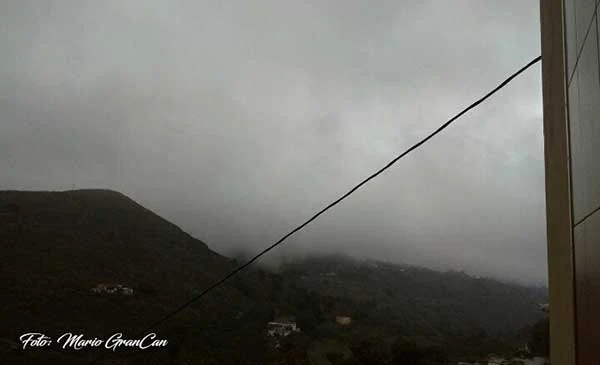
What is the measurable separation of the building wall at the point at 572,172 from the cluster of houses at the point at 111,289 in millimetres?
40312

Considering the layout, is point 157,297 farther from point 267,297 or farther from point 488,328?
point 488,328

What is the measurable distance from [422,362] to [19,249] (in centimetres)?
2914

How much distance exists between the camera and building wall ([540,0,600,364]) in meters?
2.56

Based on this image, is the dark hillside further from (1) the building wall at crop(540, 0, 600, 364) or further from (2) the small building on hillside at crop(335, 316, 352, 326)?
(1) the building wall at crop(540, 0, 600, 364)

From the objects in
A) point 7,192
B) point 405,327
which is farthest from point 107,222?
point 405,327

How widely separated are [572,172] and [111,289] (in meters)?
42.6

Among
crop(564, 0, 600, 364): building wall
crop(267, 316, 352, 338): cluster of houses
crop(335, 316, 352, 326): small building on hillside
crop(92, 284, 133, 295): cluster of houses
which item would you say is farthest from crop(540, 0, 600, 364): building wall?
crop(335, 316, 352, 326): small building on hillside

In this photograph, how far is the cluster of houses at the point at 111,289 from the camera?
138ft

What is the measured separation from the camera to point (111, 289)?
43.2 m

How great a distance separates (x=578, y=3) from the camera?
10.6ft

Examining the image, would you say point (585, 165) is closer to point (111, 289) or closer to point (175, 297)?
point (111, 289)

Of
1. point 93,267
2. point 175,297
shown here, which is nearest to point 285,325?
point 175,297

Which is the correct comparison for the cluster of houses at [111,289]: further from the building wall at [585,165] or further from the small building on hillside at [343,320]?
the building wall at [585,165]

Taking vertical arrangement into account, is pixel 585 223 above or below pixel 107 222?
below
